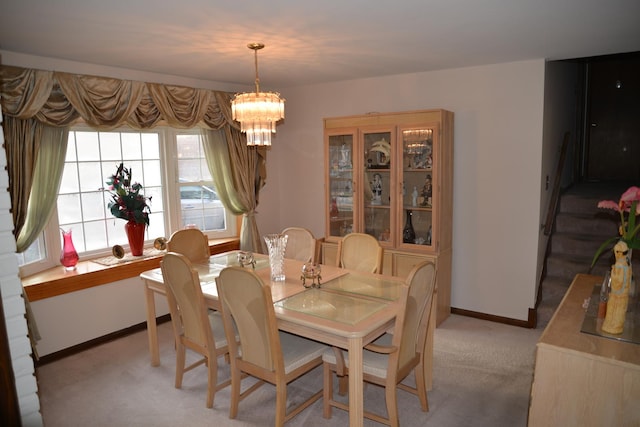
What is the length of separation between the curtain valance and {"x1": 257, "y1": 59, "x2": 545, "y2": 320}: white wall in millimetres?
1531

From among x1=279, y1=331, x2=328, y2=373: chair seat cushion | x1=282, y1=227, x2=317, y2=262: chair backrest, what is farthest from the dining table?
x1=282, y1=227, x2=317, y2=262: chair backrest

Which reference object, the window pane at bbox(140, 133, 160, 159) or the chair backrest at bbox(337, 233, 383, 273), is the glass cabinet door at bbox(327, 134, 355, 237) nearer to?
the chair backrest at bbox(337, 233, 383, 273)

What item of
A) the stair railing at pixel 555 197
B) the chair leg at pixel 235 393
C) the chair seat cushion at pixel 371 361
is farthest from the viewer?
the stair railing at pixel 555 197

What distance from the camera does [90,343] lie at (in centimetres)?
380

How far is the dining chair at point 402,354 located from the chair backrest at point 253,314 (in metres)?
0.41

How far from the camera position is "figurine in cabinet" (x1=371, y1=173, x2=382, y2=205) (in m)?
4.45

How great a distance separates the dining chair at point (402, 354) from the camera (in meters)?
2.40

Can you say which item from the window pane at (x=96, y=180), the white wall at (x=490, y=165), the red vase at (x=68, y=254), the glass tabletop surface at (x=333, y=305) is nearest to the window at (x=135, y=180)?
the window pane at (x=96, y=180)

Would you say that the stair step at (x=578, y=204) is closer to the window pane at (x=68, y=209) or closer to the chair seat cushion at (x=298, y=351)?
the chair seat cushion at (x=298, y=351)

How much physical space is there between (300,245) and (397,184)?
108 centimetres

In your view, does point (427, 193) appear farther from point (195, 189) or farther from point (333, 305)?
point (195, 189)

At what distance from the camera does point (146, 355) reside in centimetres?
365

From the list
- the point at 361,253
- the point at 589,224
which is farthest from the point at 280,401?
the point at 589,224

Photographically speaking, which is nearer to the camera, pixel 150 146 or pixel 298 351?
pixel 298 351
